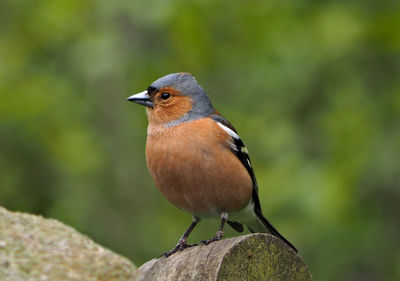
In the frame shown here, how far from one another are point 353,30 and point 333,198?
2.35 meters

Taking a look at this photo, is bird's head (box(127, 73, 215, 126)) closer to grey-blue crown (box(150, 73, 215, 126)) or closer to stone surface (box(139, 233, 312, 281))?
grey-blue crown (box(150, 73, 215, 126))

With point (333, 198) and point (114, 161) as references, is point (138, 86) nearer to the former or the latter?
point (114, 161)

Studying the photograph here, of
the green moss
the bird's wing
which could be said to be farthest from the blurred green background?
the green moss

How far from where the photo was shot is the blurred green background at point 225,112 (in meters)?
8.75

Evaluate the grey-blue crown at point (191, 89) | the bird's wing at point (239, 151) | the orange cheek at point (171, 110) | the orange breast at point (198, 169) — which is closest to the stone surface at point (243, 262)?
the orange breast at point (198, 169)

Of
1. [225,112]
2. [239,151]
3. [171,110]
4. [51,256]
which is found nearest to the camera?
[51,256]

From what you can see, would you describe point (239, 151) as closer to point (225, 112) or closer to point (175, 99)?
point (175, 99)

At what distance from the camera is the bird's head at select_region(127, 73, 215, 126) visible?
18.4 ft

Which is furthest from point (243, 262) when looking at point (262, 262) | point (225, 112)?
point (225, 112)

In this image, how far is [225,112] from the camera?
35.8ft

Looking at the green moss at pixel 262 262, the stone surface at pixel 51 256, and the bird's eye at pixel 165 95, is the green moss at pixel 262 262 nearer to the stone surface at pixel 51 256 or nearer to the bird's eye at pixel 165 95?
the stone surface at pixel 51 256

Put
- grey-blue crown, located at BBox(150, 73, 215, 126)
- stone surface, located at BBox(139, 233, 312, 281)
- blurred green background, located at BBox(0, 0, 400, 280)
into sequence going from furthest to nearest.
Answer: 1. blurred green background, located at BBox(0, 0, 400, 280)
2. grey-blue crown, located at BBox(150, 73, 215, 126)
3. stone surface, located at BBox(139, 233, 312, 281)

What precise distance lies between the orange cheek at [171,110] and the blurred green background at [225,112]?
291cm

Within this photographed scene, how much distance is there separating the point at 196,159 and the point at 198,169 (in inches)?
3.0
